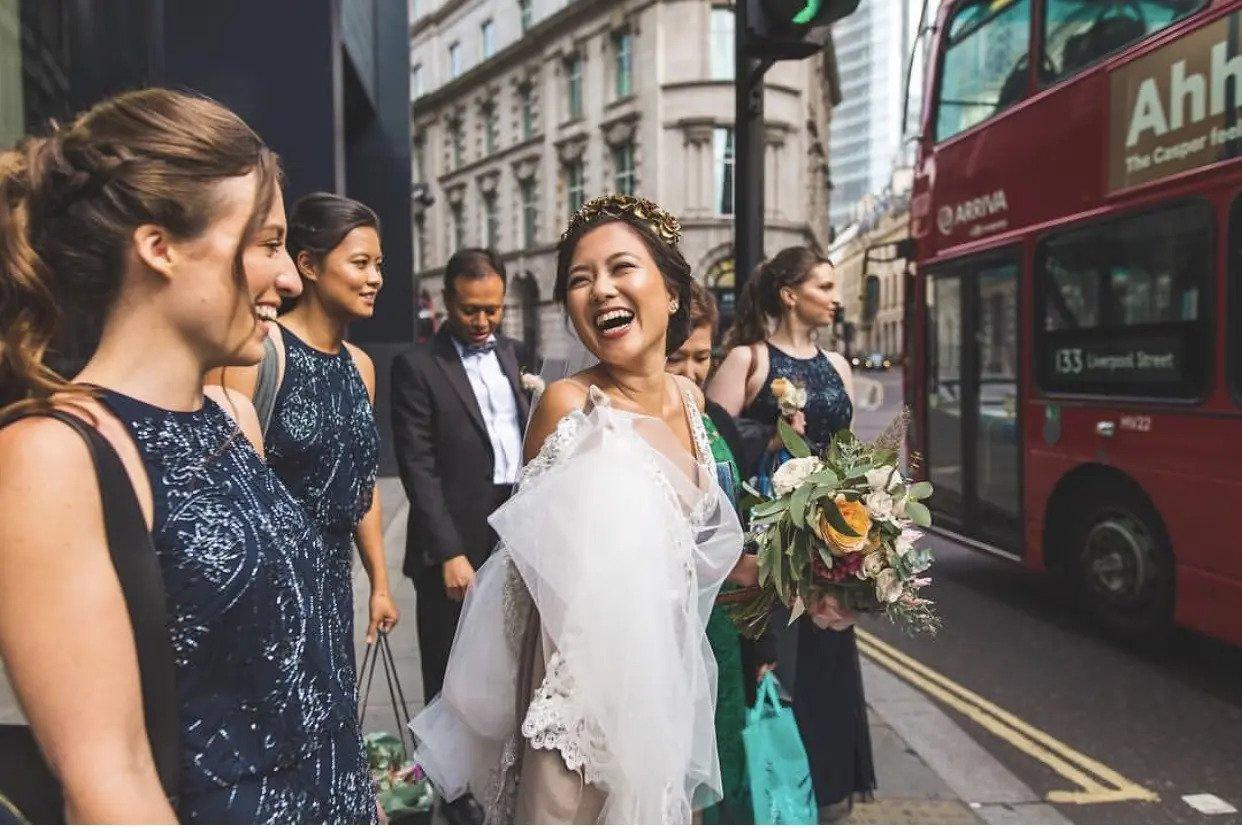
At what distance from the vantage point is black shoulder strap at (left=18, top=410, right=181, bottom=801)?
3.44ft

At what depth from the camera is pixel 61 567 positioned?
39.5 inches

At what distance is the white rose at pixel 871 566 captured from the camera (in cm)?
199

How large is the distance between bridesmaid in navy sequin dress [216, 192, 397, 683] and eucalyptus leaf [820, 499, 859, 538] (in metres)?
1.15

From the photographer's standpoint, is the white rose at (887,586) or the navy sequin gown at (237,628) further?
the white rose at (887,586)

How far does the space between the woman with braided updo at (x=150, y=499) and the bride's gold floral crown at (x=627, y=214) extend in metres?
0.88

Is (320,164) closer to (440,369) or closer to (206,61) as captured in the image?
(206,61)

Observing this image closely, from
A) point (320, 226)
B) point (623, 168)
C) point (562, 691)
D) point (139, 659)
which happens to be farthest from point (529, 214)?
point (139, 659)

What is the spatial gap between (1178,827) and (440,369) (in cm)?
317

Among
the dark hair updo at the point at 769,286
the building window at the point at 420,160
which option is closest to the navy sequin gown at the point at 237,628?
the dark hair updo at the point at 769,286

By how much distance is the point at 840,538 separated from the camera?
1.96 meters

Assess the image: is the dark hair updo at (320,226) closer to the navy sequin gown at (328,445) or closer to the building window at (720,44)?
the navy sequin gown at (328,445)

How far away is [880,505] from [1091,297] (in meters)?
4.55

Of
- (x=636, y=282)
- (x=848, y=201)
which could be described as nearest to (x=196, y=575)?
(x=636, y=282)

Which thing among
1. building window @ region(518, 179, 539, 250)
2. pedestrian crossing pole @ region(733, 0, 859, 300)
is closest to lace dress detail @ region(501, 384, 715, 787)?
pedestrian crossing pole @ region(733, 0, 859, 300)
